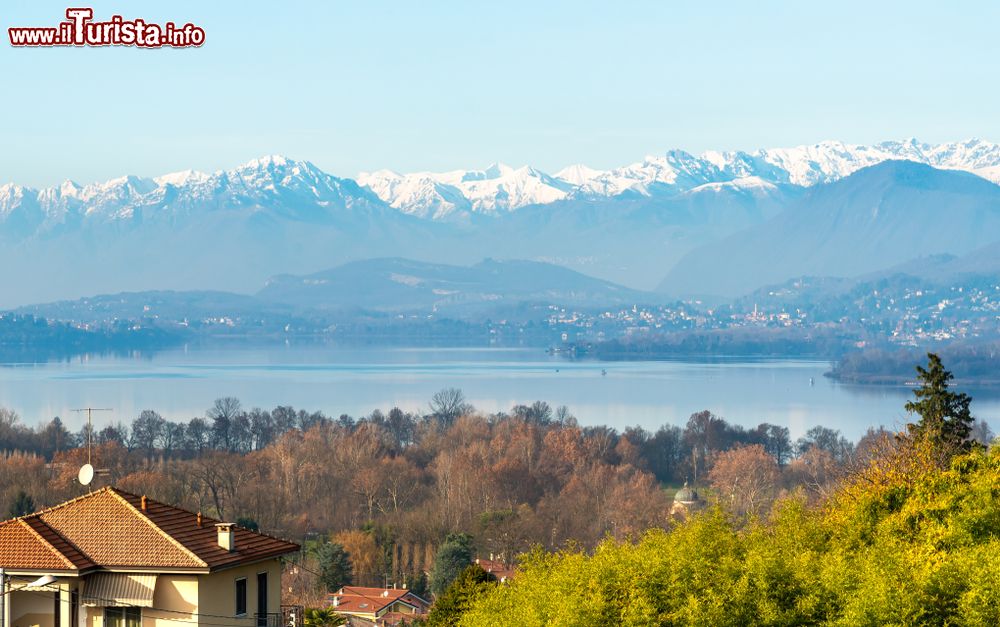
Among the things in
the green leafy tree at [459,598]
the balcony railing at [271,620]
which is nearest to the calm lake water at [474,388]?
the green leafy tree at [459,598]

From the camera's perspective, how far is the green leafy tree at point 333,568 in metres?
34.0

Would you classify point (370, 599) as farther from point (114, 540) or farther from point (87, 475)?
point (114, 540)

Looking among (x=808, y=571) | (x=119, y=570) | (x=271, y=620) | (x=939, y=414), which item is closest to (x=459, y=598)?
(x=271, y=620)

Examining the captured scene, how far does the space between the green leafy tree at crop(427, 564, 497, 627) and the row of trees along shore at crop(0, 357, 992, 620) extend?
19cm

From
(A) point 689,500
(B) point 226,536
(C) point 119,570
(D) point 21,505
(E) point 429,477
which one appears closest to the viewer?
(C) point 119,570

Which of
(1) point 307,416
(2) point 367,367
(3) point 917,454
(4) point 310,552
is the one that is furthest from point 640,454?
(2) point 367,367

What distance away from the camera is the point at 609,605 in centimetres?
1345

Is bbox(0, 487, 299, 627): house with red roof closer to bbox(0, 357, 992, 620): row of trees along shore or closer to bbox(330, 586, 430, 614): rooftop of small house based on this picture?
bbox(0, 357, 992, 620): row of trees along shore

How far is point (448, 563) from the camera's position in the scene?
114ft

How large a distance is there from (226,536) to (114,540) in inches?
39.0

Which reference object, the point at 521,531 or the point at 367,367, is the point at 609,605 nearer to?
the point at 521,531

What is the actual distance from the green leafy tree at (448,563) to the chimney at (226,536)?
64.7ft

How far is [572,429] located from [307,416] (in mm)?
17382

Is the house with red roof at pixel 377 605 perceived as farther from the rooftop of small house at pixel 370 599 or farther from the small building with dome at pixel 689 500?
the small building with dome at pixel 689 500
